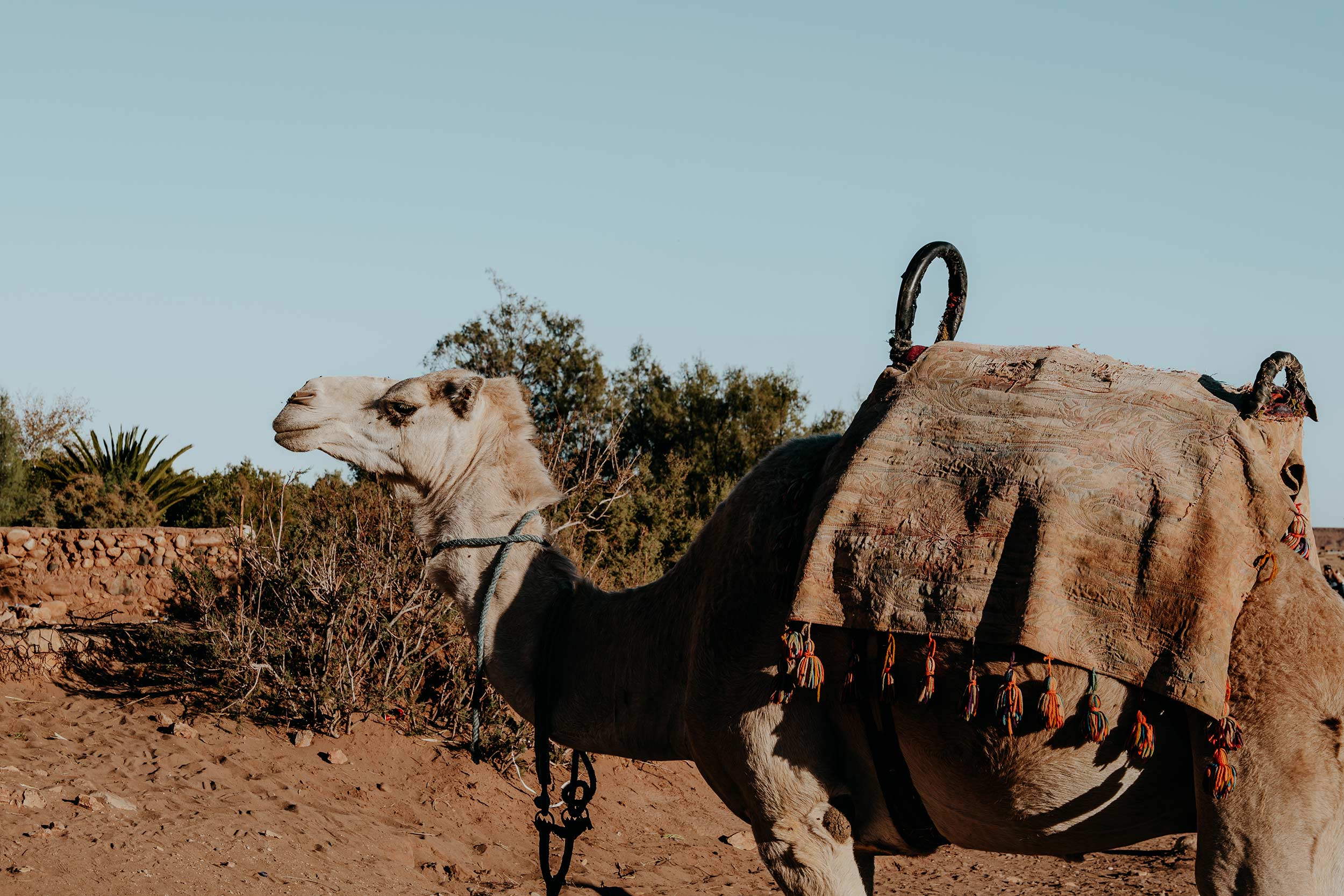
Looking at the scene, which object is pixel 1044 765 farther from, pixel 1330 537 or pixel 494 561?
pixel 1330 537

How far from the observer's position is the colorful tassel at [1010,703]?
9.59 ft

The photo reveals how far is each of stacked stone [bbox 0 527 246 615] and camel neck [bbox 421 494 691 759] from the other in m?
8.83

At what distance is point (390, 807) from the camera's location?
7902 millimetres

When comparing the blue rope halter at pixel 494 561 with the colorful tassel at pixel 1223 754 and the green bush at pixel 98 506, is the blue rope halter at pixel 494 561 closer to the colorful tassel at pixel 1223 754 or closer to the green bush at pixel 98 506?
the colorful tassel at pixel 1223 754

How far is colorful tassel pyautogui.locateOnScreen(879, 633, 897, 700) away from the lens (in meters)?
3.15

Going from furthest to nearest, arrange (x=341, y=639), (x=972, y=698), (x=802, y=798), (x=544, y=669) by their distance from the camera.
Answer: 1. (x=341, y=639)
2. (x=544, y=669)
3. (x=802, y=798)
4. (x=972, y=698)

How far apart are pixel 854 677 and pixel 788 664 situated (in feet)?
0.64

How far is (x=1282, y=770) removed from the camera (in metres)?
2.79

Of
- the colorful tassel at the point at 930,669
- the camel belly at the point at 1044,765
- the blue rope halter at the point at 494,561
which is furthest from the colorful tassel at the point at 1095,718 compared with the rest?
the blue rope halter at the point at 494,561

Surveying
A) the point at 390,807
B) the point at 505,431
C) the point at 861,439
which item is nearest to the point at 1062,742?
the point at 861,439

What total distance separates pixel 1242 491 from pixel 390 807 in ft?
21.4

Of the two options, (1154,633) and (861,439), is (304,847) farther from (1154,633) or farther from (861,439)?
(1154,633)

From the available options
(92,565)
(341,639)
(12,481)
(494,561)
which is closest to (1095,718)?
(494,561)

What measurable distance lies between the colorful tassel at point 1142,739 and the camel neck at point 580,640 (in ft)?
5.03
